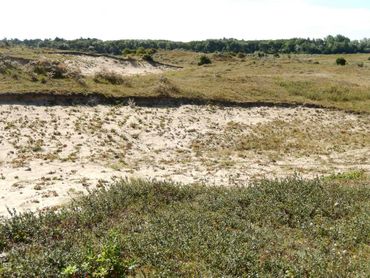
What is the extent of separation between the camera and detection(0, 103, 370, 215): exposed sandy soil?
20812 mm

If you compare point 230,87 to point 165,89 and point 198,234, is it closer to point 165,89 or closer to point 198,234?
point 165,89

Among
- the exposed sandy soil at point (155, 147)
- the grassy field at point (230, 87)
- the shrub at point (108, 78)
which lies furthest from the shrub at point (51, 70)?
the exposed sandy soil at point (155, 147)

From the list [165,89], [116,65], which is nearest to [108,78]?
[165,89]

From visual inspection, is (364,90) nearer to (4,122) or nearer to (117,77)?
(117,77)

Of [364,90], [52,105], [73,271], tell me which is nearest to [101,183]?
[73,271]

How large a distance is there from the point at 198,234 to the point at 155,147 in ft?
52.7

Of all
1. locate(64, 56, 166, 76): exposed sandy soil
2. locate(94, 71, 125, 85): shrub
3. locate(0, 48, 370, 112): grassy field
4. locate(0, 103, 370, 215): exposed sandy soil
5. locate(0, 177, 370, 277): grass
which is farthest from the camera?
locate(64, 56, 166, 76): exposed sandy soil

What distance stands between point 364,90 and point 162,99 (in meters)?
26.7

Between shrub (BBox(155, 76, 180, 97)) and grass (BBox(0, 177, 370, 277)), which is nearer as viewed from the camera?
grass (BBox(0, 177, 370, 277))

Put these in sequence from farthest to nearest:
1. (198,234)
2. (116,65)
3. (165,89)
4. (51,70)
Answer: (116,65) < (51,70) < (165,89) < (198,234)

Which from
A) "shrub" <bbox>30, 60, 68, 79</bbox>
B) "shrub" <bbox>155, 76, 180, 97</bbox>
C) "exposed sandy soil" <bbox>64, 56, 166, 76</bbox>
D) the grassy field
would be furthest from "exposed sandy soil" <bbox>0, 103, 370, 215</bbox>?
"exposed sandy soil" <bbox>64, 56, 166, 76</bbox>

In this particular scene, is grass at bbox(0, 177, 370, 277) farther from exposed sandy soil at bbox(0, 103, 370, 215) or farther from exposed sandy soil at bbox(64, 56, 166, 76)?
exposed sandy soil at bbox(64, 56, 166, 76)

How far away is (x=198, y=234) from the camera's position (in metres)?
12.0

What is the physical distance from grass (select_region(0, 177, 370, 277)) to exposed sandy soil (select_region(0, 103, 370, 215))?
154 inches
